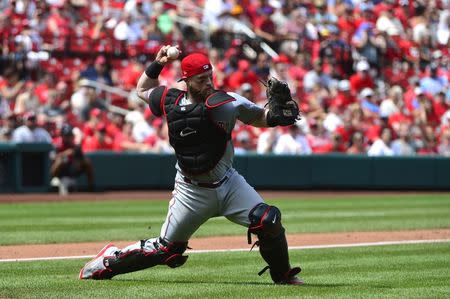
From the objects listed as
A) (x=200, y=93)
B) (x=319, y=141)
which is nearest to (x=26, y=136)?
(x=319, y=141)

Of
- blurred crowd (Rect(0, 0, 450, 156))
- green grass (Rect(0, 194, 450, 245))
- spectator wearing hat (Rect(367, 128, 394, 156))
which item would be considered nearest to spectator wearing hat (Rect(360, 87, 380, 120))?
blurred crowd (Rect(0, 0, 450, 156))

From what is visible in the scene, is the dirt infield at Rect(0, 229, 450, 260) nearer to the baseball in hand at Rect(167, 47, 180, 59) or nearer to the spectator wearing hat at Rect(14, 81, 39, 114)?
the baseball in hand at Rect(167, 47, 180, 59)

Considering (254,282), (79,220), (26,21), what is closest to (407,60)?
(26,21)

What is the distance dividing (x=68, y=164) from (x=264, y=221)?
10.7 metres

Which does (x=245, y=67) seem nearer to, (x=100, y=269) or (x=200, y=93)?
(x=100, y=269)

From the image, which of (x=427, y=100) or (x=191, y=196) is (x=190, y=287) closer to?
(x=191, y=196)

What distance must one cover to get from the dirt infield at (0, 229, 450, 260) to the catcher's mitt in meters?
3.19

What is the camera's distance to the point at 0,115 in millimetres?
17672

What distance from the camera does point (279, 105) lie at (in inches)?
267

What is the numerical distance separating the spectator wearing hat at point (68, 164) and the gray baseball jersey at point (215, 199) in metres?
10.3

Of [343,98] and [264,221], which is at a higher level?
[264,221]

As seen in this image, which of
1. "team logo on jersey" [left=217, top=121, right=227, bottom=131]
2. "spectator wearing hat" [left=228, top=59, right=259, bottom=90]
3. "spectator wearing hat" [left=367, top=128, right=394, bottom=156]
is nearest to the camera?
"team logo on jersey" [left=217, top=121, right=227, bottom=131]

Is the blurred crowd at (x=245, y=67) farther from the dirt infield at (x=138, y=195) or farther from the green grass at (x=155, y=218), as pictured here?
the green grass at (x=155, y=218)

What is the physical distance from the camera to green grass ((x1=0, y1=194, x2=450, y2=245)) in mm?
11281
